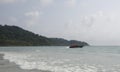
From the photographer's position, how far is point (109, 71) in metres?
20.5

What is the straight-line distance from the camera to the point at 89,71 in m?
20.2

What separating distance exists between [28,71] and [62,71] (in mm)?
2951

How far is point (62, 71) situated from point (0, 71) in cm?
531

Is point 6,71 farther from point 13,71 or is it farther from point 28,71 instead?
point 28,71

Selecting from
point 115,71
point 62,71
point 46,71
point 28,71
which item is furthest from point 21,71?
point 115,71

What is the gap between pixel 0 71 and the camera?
19281mm

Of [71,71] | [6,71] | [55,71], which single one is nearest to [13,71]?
[6,71]

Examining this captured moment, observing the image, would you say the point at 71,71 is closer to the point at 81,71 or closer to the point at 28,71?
the point at 81,71

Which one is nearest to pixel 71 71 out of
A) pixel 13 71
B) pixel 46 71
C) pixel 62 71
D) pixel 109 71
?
pixel 62 71

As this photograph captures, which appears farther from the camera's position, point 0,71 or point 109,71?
point 109,71

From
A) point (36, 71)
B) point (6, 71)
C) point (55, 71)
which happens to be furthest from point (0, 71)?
point (55, 71)

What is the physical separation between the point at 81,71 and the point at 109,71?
2.60 metres

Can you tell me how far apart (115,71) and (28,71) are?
7.74 metres

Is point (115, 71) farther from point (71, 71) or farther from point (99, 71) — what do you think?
point (71, 71)
